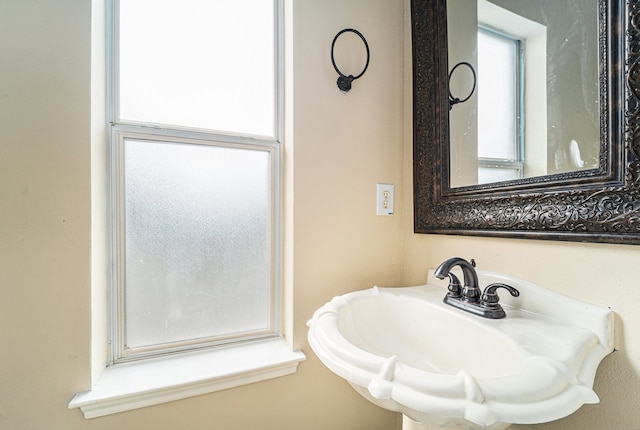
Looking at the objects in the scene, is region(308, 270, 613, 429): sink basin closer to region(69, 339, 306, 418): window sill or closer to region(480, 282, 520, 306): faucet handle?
region(480, 282, 520, 306): faucet handle

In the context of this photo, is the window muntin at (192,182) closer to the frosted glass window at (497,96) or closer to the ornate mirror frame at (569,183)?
the ornate mirror frame at (569,183)

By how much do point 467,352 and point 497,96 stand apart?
2.41 feet

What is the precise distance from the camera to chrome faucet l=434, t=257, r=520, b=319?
0.62m

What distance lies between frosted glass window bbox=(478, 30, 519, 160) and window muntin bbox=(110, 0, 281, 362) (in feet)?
2.35

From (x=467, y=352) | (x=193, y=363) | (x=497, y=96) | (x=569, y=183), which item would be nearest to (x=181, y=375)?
(x=193, y=363)

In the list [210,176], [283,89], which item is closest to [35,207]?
[210,176]

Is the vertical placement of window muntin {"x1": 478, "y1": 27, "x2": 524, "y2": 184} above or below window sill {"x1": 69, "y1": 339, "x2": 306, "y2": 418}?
above

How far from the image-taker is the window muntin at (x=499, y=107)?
71 centimetres

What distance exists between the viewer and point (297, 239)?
0.89 metres

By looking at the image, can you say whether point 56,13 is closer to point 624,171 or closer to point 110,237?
point 110,237

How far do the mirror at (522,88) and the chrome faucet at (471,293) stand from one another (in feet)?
0.98

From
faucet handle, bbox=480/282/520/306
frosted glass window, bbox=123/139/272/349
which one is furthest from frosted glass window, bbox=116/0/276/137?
faucet handle, bbox=480/282/520/306

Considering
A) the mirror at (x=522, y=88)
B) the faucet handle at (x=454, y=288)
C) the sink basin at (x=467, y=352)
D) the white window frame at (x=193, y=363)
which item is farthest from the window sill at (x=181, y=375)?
the mirror at (x=522, y=88)

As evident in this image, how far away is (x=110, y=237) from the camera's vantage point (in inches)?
32.0
